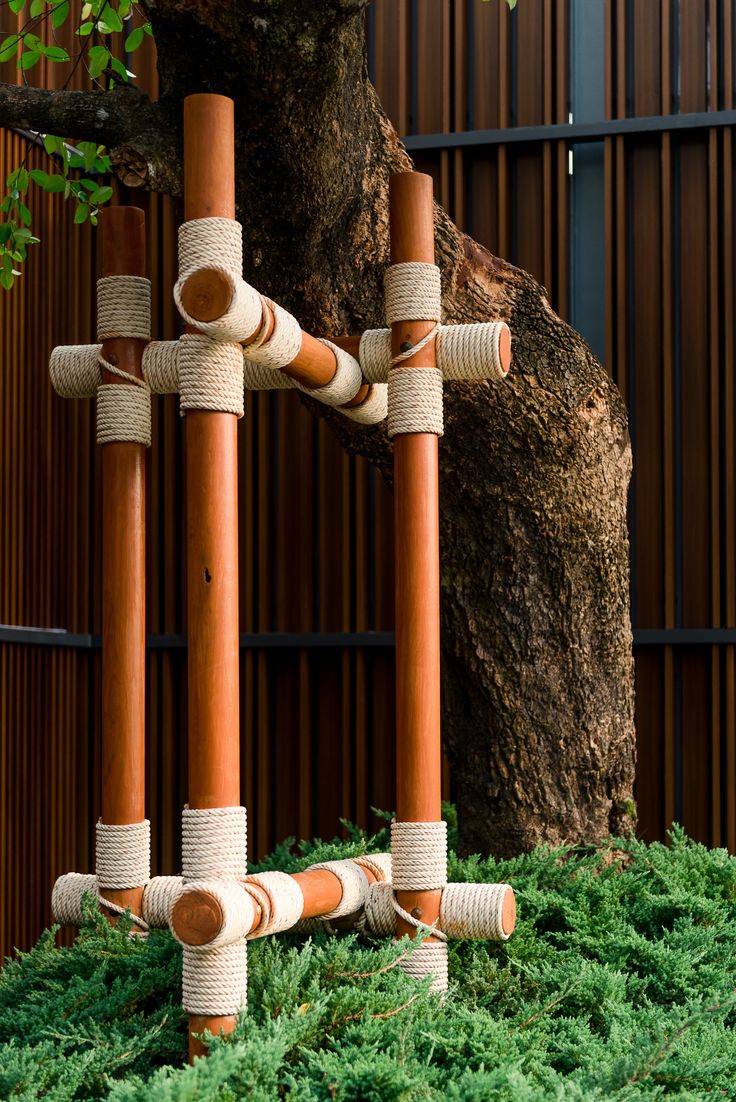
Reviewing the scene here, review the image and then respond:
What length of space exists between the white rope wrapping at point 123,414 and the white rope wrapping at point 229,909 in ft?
2.75

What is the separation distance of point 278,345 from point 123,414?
0.43m

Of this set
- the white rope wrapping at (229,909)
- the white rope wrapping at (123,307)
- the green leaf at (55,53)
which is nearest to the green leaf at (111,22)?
the green leaf at (55,53)

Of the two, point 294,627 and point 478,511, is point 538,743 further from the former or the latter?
point 294,627

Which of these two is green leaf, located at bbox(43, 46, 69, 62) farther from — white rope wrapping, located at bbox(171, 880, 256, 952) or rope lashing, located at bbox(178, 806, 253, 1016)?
white rope wrapping, located at bbox(171, 880, 256, 952)

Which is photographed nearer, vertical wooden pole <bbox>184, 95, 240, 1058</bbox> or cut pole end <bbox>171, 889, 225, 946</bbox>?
cut pole end <bbox>171, 889, 225, 946</bbox>

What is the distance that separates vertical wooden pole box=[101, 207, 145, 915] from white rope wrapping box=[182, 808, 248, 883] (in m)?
0.49

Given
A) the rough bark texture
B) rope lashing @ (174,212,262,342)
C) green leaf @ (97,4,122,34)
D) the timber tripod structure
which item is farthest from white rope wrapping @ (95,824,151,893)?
green leaf @ (97,4,122,34)

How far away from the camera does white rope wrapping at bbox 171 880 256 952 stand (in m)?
1.59

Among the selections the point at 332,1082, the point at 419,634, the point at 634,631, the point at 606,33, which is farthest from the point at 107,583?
the point at 606,33

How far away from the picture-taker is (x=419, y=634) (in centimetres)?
204

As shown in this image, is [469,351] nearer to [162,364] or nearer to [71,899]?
[162,364]

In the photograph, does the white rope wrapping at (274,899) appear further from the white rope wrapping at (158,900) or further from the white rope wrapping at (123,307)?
the white rope wrapping at (123,307)

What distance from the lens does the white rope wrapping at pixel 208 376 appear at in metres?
1.74

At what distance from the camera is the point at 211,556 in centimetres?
173
